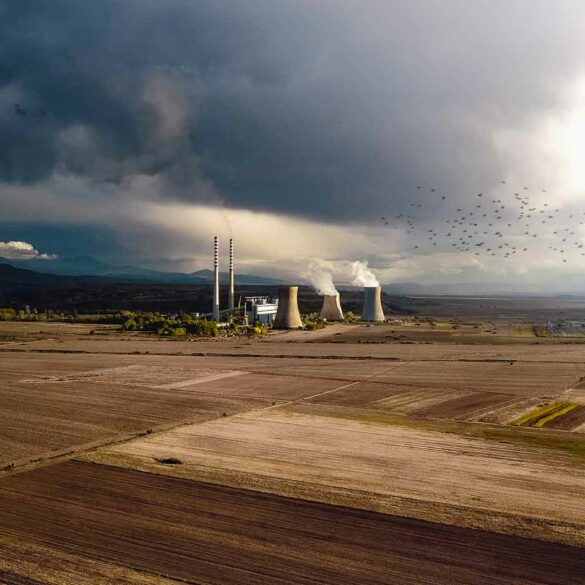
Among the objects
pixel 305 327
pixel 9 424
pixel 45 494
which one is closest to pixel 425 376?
pixel 9 424

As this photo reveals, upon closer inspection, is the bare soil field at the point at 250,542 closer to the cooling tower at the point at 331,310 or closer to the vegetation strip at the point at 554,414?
the vegetation strip at the point at 554,414

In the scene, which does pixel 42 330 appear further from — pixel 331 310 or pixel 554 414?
pixel 554 414

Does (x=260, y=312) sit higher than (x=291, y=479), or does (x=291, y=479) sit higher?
(x=260, y=312)

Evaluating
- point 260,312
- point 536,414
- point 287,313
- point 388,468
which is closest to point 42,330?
point 260,312

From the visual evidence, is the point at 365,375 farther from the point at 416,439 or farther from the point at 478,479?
the point at 478,479

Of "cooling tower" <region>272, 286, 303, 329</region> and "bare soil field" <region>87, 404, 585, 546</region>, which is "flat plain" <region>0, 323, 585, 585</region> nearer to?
"bare soil field" <region>87, 404, 585, 546</region>

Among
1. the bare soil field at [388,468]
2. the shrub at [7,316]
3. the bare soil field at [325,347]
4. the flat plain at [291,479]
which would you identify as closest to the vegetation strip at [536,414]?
the flat plain at [291,479]
